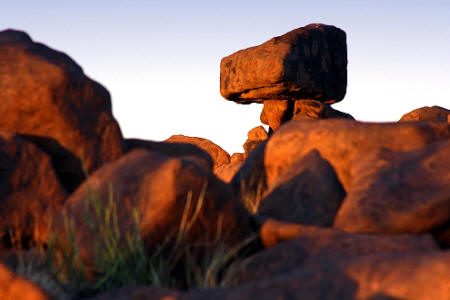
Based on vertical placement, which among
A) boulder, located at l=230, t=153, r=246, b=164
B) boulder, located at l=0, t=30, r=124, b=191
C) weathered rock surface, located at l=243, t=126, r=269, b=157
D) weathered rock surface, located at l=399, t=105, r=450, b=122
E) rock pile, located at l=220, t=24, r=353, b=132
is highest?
boulder, located at l=0, t=30, r=124, b=191

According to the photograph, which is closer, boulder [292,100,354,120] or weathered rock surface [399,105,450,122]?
weathered rock surface [399,105,450,122]

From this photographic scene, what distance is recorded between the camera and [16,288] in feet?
8.29

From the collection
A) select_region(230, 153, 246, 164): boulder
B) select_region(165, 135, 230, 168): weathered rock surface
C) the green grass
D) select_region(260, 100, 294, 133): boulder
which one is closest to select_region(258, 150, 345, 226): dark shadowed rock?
the green grass

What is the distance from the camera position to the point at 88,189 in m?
3.33

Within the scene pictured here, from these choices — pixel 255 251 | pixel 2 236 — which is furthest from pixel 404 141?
pixel 2 236

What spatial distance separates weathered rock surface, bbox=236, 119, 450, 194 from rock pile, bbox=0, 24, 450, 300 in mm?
11

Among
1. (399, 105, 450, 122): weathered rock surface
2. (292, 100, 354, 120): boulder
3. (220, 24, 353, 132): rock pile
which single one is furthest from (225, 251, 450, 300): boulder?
(292, 100, 354, 120): boulder

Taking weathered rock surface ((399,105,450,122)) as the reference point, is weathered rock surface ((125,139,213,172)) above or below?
above

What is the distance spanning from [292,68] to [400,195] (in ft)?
46.8

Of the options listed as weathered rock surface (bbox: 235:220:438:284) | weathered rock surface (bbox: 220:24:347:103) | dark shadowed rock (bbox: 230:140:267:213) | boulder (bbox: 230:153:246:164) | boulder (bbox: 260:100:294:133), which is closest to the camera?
weathered rock surface (bbox: 235:220:438:284)

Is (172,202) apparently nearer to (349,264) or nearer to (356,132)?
(349,264)

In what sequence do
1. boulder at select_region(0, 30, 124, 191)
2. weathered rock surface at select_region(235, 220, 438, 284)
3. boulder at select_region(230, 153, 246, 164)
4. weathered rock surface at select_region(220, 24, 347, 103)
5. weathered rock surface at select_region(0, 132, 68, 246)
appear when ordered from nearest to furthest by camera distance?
weathered rock surface at select_region(235, 220, 438, 284) < weathered rock surface at select_region(0, 132, 68, 246) < boulder at select_region(0, 30, 124, 191) < weathered rock surface at select_region(220, 24, 347, 103) < boulder at select_region(230, 153, 246, 164)

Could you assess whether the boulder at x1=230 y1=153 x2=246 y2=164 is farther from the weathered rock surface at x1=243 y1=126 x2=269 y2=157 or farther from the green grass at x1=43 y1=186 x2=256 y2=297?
the green grass at x1=43 y1=186 x2=256 y2=297

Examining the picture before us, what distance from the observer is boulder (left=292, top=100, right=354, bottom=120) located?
1847 cm
